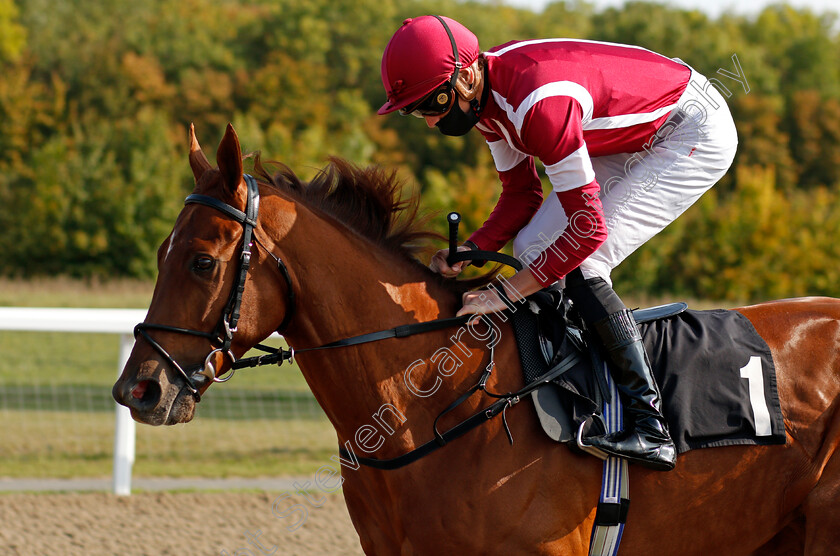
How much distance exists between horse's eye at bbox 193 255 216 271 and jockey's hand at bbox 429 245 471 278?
784 millimetres

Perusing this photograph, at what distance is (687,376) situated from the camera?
2.52 m

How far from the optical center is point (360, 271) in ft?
8.04

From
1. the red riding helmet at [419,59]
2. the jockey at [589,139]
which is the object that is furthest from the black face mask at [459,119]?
the red riding helmet at [419,59]

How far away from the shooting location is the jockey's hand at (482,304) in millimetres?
2498

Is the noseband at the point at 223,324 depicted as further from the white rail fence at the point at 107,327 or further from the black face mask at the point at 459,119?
the white rail fence at the point at 107,327

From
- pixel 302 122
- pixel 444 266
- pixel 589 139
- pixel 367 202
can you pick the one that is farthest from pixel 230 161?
pixel 302 122

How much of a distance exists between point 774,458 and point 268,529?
314cm

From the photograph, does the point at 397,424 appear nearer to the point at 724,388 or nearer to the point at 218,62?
the point at 724,388

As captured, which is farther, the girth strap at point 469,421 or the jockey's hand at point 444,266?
the jockey's hand at point 444,266

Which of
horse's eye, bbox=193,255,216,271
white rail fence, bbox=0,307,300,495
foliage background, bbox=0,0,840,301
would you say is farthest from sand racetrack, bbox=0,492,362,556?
foliage background, bbox=0,0,840,301

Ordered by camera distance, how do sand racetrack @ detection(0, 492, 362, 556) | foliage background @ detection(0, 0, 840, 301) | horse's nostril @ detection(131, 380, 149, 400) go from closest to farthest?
horse's nostril @ detection(131, 380, 149, 400) < sand racetrack @ detection(0, 492, 362, 556) < foliage background @ detection(0, 0, 840, 301)

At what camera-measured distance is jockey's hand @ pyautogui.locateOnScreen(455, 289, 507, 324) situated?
8.20ft

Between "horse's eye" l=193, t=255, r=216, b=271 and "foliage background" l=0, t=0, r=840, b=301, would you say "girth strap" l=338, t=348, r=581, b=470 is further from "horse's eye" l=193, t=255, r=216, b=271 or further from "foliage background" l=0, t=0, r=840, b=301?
"foliage background" l=0, t=0, r=840, b=301

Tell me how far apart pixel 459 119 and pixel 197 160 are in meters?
0.79
